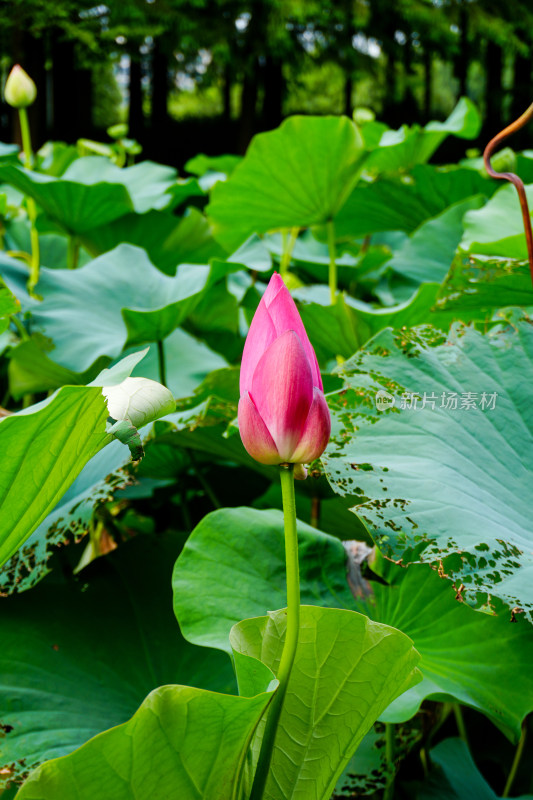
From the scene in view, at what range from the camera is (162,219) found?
124 cm

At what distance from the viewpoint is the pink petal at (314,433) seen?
0.34 m

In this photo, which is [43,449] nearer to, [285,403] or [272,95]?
[285,403]

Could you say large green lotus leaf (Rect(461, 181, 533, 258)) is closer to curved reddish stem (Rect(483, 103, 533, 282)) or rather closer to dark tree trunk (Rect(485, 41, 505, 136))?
curved reddish stem (Rect(483, 103, 533, 282))

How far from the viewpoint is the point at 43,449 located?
0.38 metres

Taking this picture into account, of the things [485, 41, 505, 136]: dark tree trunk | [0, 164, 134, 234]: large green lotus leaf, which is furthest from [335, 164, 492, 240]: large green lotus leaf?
[485, 41, 505, 136]: dark tree trunk

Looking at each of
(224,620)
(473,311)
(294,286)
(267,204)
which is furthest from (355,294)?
(224,620)

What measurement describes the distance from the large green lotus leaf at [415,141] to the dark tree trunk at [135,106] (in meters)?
9.84

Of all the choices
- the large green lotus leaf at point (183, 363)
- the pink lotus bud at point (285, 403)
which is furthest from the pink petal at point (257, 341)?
the large green lotus leaf at point (183, 363)

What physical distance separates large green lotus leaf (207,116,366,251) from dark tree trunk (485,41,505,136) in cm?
988

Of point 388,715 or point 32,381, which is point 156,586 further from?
point 32,381

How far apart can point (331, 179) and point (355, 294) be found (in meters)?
0.52

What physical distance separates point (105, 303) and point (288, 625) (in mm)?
740

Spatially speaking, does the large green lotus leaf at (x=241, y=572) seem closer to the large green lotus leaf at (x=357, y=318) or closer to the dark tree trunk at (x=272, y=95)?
the large green lotus leaf at (x=357, y=318)

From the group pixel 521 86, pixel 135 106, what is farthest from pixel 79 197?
pixel 521 86
